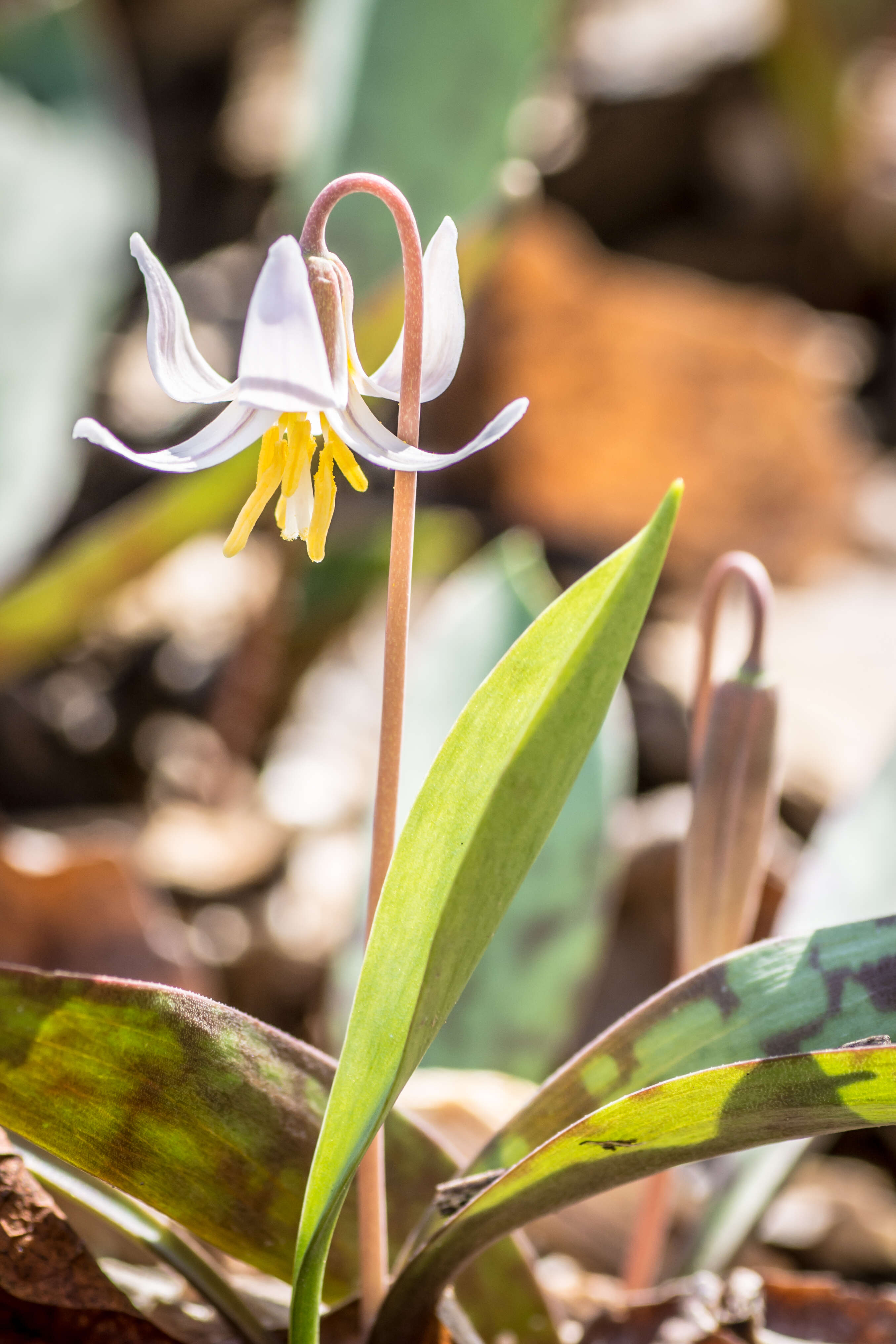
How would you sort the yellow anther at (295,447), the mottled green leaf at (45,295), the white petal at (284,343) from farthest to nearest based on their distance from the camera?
1. the mottled green leaf at (45,295)
2. the yellow anther at (295,447)
3. the white petal at (284,343)

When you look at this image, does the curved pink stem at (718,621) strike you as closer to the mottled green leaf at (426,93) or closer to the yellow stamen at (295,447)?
the yellow stamen at (295,447)

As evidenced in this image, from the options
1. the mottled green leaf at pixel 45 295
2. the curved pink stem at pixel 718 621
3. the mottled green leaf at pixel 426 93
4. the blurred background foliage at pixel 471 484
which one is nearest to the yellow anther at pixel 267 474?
the curved pink stem at pixel 718 621

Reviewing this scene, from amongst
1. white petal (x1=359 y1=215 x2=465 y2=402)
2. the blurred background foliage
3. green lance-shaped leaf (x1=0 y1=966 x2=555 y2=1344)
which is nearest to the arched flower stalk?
white petal (x1=359 y1=215 x2=465 y2=402)

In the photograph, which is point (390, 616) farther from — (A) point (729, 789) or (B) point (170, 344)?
Result: (A) point (729, 789)

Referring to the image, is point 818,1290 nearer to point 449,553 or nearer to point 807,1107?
point 807,1107

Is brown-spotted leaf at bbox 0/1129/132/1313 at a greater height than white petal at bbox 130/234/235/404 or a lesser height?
lesser

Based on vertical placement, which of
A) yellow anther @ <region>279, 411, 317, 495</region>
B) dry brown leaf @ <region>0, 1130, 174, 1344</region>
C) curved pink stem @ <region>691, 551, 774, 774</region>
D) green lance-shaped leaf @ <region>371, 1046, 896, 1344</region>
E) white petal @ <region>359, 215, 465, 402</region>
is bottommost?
dry brown leaf @ <region>0, 1130, 174, 1344</region>

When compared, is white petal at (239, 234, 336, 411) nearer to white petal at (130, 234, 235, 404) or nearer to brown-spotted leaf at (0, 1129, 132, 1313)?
white petal at (130, 234, 235, 404)
